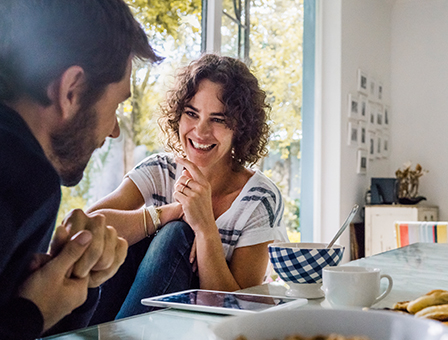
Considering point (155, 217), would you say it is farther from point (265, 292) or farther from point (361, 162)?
point (361, 162)

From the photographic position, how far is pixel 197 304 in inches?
23.9

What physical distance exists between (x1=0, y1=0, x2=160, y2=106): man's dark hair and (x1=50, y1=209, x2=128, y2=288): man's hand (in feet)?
0.44

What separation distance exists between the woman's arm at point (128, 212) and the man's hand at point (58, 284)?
0.28 metres

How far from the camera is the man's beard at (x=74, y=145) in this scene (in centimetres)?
53

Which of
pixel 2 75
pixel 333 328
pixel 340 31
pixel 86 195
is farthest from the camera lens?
pixel 340 31

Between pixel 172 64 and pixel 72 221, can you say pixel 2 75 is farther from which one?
pixel 172 64

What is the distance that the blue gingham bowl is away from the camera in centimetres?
71

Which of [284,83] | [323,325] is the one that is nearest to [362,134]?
[284,83]

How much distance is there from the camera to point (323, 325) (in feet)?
1.07

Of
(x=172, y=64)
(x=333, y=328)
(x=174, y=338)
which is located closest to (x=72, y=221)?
(x=174, y=338)

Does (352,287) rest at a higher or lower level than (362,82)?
lower

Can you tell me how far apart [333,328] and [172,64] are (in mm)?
1032

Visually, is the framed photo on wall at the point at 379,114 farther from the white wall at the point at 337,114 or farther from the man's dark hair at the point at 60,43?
the man's dark hair at the point at 60,43

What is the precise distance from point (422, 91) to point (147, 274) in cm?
340
